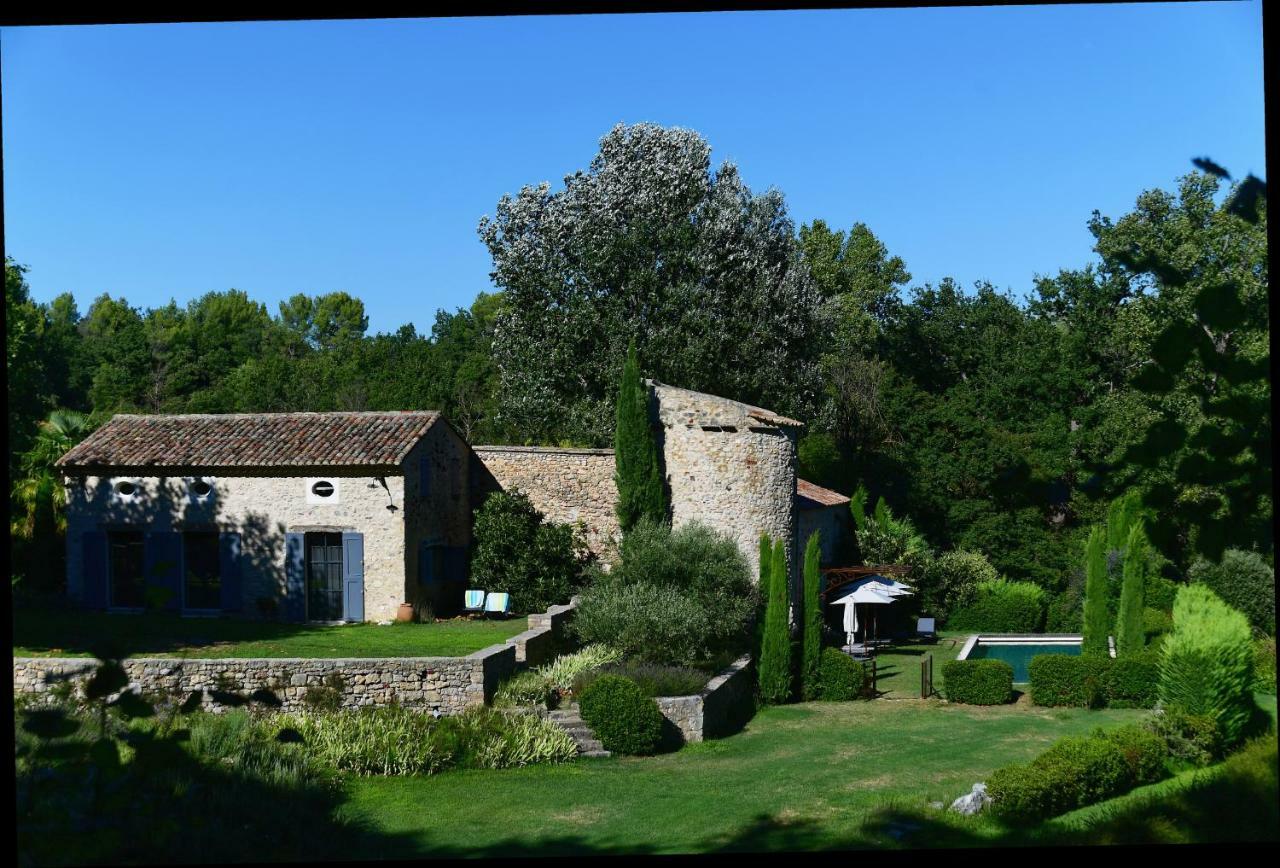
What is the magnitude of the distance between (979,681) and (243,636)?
13.0 m

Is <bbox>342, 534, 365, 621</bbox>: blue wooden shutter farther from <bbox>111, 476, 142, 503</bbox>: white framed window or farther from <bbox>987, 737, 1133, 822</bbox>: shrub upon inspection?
<bbox>987, 737, 1133, 822</bbox>: shrub

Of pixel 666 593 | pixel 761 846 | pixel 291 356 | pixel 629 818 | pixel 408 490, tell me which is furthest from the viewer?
pixel 291 356

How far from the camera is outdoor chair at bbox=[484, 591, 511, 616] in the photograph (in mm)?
21933

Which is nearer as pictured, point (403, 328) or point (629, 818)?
point (629, 818)

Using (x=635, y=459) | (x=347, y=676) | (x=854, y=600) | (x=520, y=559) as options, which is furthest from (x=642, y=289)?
(x=347, y=676)

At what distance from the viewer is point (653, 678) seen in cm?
1759

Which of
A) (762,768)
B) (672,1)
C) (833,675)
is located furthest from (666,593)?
(672,1)

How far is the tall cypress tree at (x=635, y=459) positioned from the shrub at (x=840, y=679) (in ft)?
14.7

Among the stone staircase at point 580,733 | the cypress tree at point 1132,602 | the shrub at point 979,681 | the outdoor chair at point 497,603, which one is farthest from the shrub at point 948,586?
the stone staircase at point 580,733

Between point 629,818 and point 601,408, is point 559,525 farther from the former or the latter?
point 629,818

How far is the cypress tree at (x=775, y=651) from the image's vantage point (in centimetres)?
2038

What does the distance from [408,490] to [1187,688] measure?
13571 mm

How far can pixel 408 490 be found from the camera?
834 inches

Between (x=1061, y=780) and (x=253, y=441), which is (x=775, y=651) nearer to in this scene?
(x=1061, y=780)
